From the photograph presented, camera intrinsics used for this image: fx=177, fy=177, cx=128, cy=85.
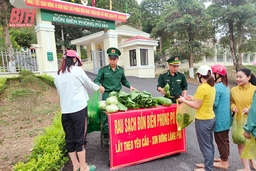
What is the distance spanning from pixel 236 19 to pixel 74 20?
34.5ft

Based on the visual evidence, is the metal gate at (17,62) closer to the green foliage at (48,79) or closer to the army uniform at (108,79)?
the green foliage at (48,79)

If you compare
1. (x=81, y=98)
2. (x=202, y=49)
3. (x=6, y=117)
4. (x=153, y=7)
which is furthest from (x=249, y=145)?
(x=153, y=7)

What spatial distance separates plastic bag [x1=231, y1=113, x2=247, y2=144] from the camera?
2.25 meters

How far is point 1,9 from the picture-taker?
7.87 m

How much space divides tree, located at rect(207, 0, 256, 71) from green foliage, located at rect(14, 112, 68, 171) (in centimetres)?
1323

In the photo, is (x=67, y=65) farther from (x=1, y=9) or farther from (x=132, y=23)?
(x=132, y=23)

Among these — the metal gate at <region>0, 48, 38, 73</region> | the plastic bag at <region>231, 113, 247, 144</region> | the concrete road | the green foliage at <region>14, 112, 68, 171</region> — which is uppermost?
the metal gate at <region>0, 48, 38, 73</region>

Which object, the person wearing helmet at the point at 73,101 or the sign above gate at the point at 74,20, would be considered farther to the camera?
the sign above gate at the point at 74,20

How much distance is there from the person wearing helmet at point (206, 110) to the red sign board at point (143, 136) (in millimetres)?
509

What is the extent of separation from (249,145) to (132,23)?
73.8 feet

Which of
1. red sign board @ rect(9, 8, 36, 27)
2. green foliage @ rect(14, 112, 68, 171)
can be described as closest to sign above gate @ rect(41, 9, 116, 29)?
red sign board @ rect(9, 8, 36, 27)

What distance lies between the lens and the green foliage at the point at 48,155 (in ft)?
6.19

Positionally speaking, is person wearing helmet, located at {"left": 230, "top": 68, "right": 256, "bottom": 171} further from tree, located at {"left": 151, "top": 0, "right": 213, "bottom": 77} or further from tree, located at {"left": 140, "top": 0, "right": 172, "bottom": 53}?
tree, located at {"left": 140, "top": 0, "right": 172, "bottom": 53}

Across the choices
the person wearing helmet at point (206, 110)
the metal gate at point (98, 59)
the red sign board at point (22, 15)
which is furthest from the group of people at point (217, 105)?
the metal gate at point (98, 59)
